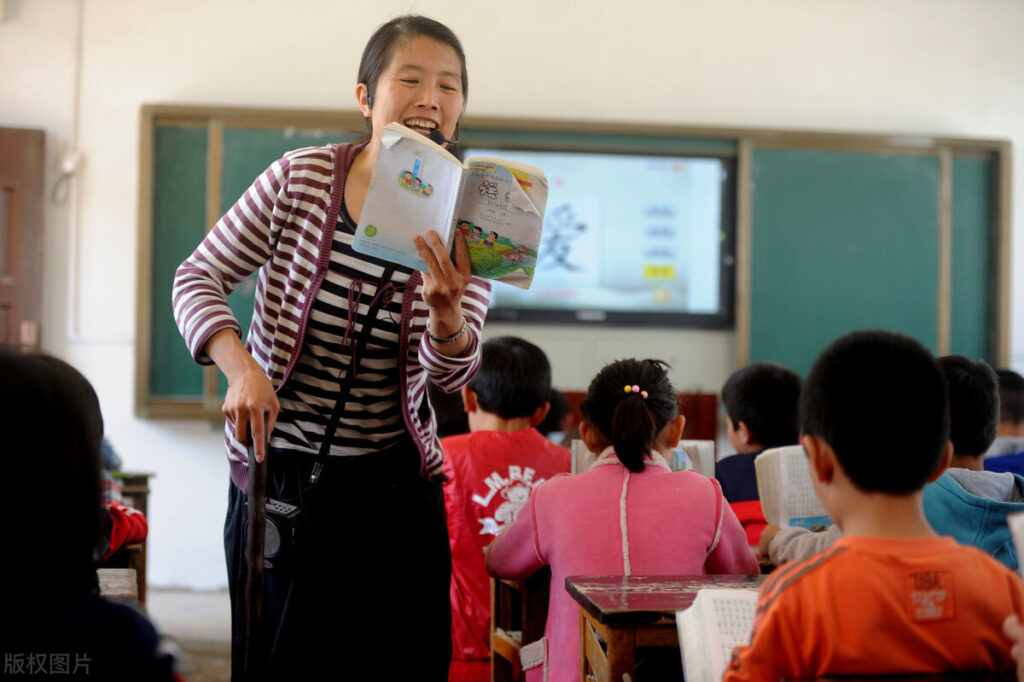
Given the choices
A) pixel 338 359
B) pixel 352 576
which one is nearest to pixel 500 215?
pixel 338 359

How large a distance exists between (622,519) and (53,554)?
0.99 m

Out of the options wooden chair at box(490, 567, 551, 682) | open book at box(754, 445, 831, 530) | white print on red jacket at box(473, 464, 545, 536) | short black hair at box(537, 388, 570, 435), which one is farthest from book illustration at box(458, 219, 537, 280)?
short black hair at box(537, 388, 570, 435)

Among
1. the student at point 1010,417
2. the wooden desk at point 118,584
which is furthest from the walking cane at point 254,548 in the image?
the student at point 1010,417

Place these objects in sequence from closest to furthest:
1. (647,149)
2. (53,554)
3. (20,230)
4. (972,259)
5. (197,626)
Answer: (53,554) → (197,626) → (20,230) → (647,149) → (972,259)

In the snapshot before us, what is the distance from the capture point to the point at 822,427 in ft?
3.43

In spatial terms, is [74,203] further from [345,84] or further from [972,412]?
[972,412]

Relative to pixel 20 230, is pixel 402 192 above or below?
below

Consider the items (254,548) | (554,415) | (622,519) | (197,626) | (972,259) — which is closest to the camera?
(254,548)

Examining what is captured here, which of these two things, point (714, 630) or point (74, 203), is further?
point (74, 203)

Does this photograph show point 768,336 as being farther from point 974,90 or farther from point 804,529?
point 804,529

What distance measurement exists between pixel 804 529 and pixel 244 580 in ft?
3.04

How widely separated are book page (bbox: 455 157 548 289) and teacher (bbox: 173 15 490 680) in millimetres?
31

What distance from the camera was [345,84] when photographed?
14.5ft

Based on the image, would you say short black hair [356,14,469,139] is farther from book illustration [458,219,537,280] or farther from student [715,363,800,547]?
student [715,363,800,547]
